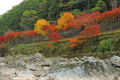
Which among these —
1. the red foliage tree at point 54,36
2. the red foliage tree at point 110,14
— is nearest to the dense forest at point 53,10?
the red foliage tree at point 110,14

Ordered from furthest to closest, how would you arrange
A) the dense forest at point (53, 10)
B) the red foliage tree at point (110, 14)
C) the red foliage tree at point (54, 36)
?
the dense forest at point (53, 10)
the red foliage tree at point (54, 36)
the red foliage tree at point (110, 14)

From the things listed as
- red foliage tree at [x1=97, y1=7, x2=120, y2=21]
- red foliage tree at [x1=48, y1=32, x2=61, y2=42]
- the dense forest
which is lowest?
red foliage tree at [x1=48, y1=32, x2=61, y2=42]

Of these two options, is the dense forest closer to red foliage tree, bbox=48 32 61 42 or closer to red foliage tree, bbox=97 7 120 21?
red foliage tree, bbox=97 7 120 21

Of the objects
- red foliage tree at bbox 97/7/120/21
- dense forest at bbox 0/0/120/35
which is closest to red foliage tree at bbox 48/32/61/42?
red foliage tree at bbox 97/7/120/21

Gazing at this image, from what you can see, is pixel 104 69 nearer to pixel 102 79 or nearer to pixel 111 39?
pixel 102 79

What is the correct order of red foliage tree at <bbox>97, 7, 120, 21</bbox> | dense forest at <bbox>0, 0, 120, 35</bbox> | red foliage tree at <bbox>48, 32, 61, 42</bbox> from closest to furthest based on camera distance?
red foliage tree at <bbox>97, 7, 120, 21</bbox>
red foliage tree at <bbox>48, 32, 61, 42</bbox>
dense forest at <bbox>0, 0, 120, 35</bbox>

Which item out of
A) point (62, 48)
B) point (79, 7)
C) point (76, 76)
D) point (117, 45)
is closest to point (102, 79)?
point (76, 76)

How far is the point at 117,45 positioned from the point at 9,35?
1438 inches

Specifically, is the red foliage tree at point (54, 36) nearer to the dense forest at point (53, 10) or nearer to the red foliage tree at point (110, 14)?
the red foliage tree at point (110, 14)

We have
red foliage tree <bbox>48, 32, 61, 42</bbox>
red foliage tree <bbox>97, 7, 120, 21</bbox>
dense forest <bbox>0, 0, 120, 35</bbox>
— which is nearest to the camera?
red foliage tree <bbox>97, 7, 120, 21</bbox>

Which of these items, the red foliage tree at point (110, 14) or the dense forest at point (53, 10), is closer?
the red foliage tree at point (110, 14)

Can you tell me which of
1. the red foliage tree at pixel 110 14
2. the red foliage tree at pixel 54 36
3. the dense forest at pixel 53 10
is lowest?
the red foliage tree at pixel 54 36

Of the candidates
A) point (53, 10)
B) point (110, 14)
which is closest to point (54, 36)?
point (110, 14)

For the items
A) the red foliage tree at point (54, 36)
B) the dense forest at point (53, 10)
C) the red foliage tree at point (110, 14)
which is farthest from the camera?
the dense forest at point (53, 10)
